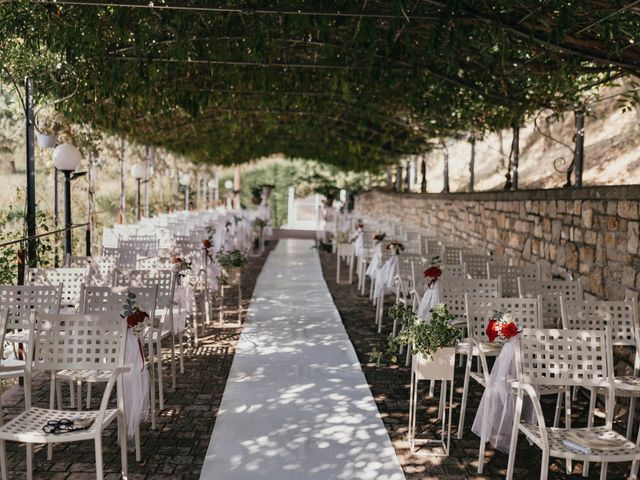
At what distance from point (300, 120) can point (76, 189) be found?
4.95 meters

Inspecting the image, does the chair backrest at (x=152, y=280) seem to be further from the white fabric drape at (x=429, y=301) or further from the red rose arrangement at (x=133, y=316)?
the white fabric drape at (x=429, y=301)

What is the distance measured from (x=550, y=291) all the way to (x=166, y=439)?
3.18m

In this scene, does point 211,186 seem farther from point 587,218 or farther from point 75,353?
point 75,353

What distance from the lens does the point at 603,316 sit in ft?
14.5

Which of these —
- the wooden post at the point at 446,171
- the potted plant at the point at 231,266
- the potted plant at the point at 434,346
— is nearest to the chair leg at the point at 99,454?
the potted plant at the point at 434,346

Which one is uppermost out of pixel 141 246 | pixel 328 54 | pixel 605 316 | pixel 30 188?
pixel 328 54

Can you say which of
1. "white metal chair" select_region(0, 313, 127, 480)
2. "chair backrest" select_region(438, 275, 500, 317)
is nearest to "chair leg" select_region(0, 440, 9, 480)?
"white metal chair" select_region(0, 313, 127, 480)

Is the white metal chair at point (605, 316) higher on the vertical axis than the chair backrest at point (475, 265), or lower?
lower

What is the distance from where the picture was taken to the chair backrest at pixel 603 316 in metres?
4.40

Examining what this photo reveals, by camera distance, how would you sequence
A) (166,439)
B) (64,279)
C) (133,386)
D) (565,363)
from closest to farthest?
(565,363), (133,386), (166,439), (64,279)

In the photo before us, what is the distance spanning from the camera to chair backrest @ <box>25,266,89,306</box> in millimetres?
5766

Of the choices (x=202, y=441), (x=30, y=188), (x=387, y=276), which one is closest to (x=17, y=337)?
(x=202, y=441)

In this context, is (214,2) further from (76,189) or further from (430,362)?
(76,189)

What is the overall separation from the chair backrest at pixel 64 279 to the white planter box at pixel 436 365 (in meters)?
3.14
